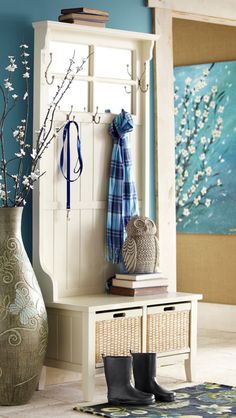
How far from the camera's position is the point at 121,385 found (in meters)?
4.75

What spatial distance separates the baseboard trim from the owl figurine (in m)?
2.09

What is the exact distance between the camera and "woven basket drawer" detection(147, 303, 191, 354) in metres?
5.18

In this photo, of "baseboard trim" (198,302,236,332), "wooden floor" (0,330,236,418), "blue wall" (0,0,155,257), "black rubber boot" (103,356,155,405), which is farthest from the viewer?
"baseboard trim" (198,302,236,332)

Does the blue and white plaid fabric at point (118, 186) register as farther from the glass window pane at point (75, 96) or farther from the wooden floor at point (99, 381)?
the wooden floor at point (99, 381)

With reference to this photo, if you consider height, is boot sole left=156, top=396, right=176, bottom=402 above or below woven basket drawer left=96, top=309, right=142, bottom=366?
below

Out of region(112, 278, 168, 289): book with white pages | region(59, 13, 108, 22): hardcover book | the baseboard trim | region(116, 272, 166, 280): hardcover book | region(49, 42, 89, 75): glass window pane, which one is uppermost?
region(59, 13, 108, 22): hardcover book

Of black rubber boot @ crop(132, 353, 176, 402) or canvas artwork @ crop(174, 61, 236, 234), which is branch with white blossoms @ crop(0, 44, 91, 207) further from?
canvas artwork @ crop(174, 61, 236, 234)

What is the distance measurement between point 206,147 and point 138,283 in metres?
2.48

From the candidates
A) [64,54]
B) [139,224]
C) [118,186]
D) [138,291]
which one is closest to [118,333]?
[138,291]

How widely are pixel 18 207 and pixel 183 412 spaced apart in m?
1.36

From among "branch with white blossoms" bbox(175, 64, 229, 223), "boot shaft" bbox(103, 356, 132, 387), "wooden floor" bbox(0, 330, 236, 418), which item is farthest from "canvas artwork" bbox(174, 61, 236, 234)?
"boot shaft" bbox(103, 356, 132, 387)

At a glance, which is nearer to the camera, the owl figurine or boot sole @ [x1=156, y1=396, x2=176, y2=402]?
boot sole @ [x1=156, y1=396, x2=176, y2=402]

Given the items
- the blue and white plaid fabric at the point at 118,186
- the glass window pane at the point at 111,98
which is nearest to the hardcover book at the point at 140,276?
the blue and white plaid fabric at the point at 118,186

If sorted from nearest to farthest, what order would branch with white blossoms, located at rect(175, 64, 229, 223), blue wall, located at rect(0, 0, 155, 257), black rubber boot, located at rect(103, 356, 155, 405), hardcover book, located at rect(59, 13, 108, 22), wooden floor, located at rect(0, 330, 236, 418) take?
wooden floor, located at rect(0, 330, 236, 418) → black rubber boot, located at rect(103, 356, 155, 405) → blue wall, located at rect(0, 0, 155, 257) → hardcover book, located at rect(59, 13, 108, 22) → branch with white blossoms, located at rect(175, 64, 229, 223)
